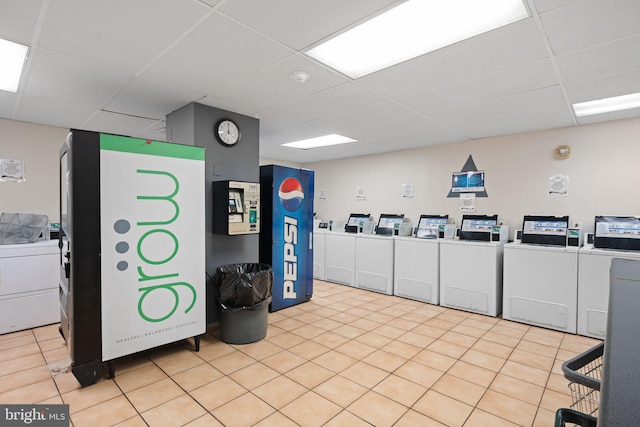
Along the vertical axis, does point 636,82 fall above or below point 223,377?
above

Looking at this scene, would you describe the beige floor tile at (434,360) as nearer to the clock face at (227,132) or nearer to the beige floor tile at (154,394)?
the beige floor tile at (154,394)

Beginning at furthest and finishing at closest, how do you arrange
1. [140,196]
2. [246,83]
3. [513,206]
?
1. [513,206]
2. [246,83]
3. [140,196]

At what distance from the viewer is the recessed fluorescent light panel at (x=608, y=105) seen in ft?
10.8

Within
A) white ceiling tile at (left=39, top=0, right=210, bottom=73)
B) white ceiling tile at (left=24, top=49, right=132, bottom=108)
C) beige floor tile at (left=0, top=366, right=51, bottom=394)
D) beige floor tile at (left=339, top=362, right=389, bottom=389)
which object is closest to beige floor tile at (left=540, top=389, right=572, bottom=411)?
beige floor tile at (left=339, top=362, right=389, bottom=389)

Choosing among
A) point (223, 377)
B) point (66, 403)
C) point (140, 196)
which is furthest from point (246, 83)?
point (66, 403)

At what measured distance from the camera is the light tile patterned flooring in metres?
2.13

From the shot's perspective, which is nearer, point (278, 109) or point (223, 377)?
point (223, 377)

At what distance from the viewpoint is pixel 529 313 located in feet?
12.8

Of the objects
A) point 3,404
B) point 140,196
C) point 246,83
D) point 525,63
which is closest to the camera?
point 3,404

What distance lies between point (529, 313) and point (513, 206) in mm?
1568

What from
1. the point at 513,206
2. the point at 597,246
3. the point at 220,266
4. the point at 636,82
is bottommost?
the point at 220,266

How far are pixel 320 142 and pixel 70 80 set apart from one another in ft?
11.5

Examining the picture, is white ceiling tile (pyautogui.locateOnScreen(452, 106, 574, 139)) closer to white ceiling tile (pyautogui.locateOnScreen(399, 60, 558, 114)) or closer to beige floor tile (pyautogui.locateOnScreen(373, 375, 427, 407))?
white ceiling tile (pyautogui.locateOnScreen(399, 60, 558, 114))

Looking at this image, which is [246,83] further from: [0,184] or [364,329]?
[0,184]
